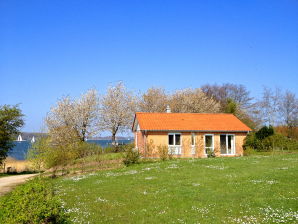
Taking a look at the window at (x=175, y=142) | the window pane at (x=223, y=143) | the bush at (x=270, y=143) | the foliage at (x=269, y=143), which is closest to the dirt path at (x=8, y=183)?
the window at (x=175, y=142)

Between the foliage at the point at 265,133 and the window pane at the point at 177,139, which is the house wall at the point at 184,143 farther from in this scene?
the foliage at the point at 265,133

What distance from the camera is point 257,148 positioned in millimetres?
37406

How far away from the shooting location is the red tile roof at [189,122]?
110 feet

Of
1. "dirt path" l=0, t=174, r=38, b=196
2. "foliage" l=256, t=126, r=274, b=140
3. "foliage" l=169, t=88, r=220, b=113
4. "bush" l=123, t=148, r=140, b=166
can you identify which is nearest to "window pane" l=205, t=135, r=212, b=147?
"foliage" l=256, t=126, r=274, b=140

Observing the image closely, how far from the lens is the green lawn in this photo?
365 inches

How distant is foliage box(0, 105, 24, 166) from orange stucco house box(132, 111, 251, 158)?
44.6 feet

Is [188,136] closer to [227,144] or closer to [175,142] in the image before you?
[175,142]

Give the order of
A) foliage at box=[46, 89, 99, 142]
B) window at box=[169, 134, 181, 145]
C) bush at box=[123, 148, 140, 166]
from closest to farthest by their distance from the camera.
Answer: bush at box=[123, 148, 140, 166], window at box=[169, 134, 181, 145], foliage at box=[46, 89, 99, 142]

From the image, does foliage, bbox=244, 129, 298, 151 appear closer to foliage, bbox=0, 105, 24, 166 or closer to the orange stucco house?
the orange stucco house

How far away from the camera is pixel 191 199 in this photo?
11383mm

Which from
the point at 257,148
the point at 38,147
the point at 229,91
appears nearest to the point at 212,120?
the point at 257,148

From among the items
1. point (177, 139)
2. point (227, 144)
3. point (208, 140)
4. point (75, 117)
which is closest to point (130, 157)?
point (177, 139)

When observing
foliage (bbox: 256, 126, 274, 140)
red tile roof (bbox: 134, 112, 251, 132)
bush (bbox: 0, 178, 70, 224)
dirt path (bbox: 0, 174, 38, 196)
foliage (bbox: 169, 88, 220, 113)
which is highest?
foliage (bbox: 169, 88, 220, 113)

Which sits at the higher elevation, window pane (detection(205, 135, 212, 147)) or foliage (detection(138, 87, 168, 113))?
foliage (detection(138, 87, 168, 113))
